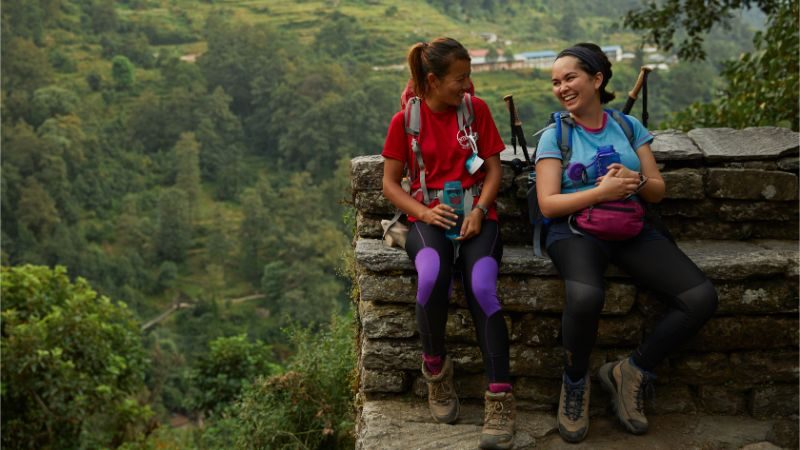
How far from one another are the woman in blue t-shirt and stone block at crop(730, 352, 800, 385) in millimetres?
377

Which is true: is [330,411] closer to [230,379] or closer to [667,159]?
[667,159]

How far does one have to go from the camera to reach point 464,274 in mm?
2994

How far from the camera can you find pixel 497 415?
288cm

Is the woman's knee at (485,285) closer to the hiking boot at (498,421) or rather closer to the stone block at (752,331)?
the hiking boot at (498,421)

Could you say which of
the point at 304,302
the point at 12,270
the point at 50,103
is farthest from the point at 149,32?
the point at 12,270

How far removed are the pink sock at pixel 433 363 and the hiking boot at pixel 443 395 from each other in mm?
13

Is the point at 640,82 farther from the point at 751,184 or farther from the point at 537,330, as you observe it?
the point at 537,330

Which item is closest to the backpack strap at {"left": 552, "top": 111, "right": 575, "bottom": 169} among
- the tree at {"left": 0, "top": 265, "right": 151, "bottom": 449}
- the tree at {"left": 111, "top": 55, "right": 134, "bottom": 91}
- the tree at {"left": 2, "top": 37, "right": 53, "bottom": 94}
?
the tree at {"left": 0, "top": 265, "right": 151, "bottom": 449}

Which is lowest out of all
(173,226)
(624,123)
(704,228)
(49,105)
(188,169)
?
(173,226)

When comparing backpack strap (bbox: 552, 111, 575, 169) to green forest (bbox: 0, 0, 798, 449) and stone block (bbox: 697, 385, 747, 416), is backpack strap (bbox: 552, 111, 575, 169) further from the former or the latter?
green forest (bbox: 0, 0, 798, 449)

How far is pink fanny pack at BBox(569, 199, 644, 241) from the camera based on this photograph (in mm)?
2953

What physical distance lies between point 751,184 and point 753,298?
550 millimetres

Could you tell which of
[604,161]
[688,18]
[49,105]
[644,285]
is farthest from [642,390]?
[49,105]

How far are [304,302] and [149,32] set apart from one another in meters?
40.0
